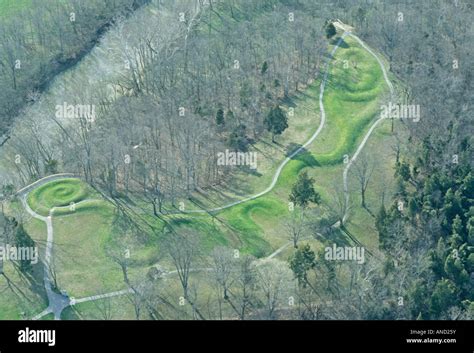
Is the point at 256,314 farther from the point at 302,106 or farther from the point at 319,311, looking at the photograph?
the point at 302,106

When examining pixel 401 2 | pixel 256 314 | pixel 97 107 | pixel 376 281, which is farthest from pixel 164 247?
pixel 401 2

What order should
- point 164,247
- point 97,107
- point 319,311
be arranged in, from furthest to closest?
point 97,107, point 164,247, point 319,311

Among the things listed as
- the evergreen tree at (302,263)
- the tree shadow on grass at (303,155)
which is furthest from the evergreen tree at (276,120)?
the evergreen tree at (302,263)

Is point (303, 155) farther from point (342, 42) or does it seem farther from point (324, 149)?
point (342, 42)

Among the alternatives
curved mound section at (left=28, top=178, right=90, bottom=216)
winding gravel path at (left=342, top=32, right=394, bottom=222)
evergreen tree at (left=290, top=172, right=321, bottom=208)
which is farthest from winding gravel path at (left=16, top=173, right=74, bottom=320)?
winding gravel path at (left=342, top=32, right=394, bottom=222)

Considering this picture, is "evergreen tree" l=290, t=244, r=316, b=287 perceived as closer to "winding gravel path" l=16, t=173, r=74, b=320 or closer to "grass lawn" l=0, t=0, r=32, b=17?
"winding gravel path" l=16, t=173, r=74, b=320

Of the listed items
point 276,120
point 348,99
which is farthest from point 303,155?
point 348,99

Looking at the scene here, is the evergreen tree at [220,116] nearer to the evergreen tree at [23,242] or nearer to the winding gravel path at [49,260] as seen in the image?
the winding gravel path at [49,260]

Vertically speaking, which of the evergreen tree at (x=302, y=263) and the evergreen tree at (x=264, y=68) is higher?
the evergreen tree at (x=264, y=68)
